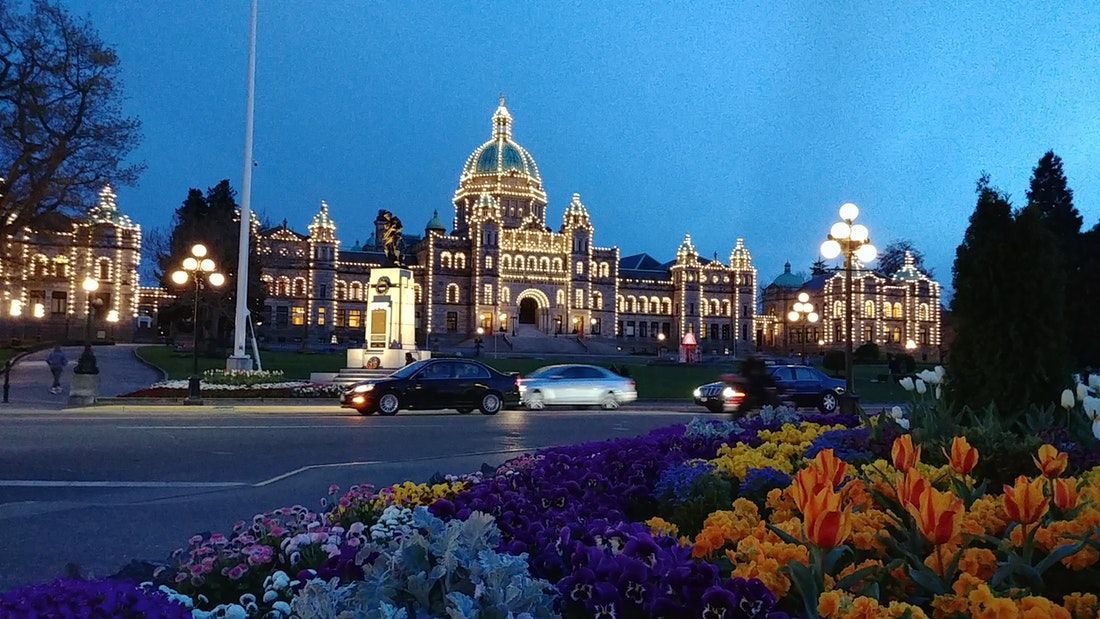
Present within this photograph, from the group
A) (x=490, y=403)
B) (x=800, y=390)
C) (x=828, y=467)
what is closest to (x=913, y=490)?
(x=828, y=467)

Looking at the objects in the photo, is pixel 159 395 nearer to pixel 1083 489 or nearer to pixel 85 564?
pixel 85 564

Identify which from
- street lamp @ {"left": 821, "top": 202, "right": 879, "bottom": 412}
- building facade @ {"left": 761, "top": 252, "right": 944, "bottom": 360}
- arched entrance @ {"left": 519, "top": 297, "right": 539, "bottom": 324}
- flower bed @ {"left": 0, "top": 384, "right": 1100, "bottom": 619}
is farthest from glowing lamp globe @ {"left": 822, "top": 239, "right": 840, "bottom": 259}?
building facade @ {"left": 761, "top": 252, "right": 944, "bottom": 360}

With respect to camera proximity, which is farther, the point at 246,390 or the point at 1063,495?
the point at 246,390

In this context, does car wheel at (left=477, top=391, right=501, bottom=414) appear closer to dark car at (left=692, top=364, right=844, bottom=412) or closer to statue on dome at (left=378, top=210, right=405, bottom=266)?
dark car at (left=692, top=364, right=844, bottom=412)

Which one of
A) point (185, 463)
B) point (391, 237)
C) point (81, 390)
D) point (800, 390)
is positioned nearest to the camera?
point (185, 463)

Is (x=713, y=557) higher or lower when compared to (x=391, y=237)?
lower

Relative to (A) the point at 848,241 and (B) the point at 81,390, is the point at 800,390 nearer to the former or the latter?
(A) the point at 848,241

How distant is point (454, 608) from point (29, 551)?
602cm

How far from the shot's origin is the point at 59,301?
3147 inches

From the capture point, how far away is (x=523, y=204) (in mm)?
110688

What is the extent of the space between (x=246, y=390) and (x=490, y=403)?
9.00 meters

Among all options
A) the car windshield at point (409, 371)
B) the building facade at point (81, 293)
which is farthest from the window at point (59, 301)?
the car windshield at point (409, 371)

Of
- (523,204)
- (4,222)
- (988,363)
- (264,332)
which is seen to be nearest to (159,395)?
(4,222)

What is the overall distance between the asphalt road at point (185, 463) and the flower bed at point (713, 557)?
2746 mm
